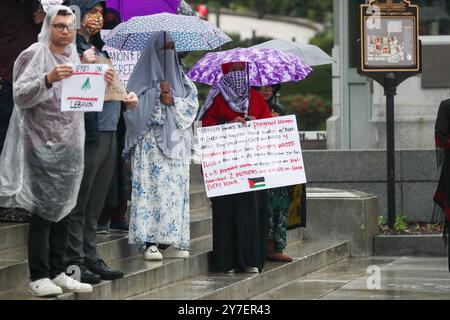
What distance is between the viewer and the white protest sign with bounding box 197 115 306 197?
1068cm

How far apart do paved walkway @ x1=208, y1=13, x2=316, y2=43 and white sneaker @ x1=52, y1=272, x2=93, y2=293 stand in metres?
42.9

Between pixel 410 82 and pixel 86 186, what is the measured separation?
29.7 ft

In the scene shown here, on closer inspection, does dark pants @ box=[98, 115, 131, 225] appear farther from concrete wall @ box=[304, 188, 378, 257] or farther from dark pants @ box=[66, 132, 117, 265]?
concrete wall @ box=[304, 188, 378, 257]

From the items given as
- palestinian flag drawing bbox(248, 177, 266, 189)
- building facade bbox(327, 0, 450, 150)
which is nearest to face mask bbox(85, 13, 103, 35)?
palestinian flag drawing bbox(248, 177, 266, 189)

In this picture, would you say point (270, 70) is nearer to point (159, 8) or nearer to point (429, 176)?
point (159, 8)

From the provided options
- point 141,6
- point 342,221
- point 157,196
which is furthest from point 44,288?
point 342,221

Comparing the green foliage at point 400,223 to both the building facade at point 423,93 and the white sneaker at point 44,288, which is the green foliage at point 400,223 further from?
the white sneaker at point 44,288

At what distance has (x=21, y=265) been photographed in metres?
9.16

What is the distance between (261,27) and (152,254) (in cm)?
4488

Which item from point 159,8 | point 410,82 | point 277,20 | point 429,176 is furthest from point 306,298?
point 277,20

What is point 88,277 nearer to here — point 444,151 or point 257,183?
point 257,183

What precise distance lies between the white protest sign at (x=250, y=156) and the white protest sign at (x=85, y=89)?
2325 mm

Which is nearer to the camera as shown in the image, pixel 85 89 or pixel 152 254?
pixel 85 89

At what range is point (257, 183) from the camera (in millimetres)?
10742
